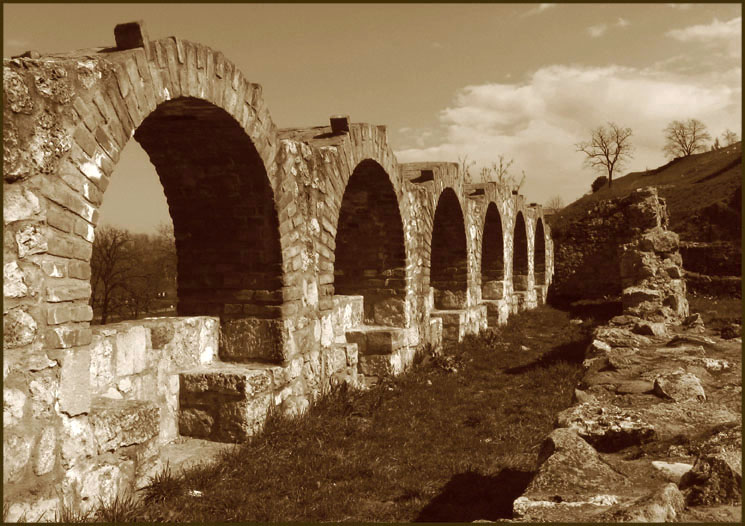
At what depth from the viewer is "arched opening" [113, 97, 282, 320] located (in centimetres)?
541

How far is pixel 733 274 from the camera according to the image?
1683 cm

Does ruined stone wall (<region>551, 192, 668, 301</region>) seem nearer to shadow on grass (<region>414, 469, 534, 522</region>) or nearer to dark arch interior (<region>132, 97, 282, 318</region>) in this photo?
dark arch interior (<region>132, 97, 282, 318</region>)

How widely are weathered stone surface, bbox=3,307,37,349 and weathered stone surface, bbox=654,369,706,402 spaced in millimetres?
3442

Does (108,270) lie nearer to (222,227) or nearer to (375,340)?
(375,340)

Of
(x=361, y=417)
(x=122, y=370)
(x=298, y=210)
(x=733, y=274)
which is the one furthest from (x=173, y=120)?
(x=733, y=274)

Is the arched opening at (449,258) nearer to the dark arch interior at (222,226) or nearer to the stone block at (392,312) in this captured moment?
the stone block at (392,312)

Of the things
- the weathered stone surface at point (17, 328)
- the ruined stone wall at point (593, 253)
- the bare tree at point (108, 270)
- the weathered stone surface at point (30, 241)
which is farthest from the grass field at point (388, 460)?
the bare tree at point (108, 270)

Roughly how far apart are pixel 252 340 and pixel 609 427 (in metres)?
3.32

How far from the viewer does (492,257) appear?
15.5 m

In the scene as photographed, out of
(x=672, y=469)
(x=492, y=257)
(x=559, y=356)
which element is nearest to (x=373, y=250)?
(x=559, y=356)

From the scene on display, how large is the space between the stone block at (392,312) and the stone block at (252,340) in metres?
3.19

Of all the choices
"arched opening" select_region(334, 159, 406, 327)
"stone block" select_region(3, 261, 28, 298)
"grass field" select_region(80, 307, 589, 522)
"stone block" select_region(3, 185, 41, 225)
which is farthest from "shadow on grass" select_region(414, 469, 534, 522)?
"arched opening" select_region(334, 159, 406, 327)

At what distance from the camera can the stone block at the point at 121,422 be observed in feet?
11.7

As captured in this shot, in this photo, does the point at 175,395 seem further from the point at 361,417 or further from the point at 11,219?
the point at 11,219
